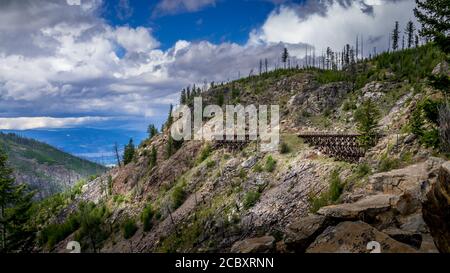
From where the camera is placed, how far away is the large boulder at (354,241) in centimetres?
1475

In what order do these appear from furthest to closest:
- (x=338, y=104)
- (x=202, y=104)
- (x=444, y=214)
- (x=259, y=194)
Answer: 1. (x=202, y=104)
2. (x=338, y=104)
3. (x=259, y=194)
4. (x=444, y=214)

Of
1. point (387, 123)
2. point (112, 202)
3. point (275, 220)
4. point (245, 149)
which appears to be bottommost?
point (112, 202)

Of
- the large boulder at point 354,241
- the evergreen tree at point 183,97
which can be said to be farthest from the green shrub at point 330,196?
the evergreen tree at point 183,97

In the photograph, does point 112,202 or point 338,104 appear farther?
point 112,202

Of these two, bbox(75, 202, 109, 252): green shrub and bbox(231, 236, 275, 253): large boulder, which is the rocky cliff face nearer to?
bbox(231, 236, 275, 253): large boulder

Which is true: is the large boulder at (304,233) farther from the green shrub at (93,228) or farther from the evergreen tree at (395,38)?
the evergreen tree at (395,38)

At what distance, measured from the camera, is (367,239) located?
Result: 1534 cm

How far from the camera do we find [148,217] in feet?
231

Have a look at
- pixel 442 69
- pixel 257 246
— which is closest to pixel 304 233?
pixel 257 246

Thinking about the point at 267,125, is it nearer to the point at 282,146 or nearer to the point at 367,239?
the point at 282,146

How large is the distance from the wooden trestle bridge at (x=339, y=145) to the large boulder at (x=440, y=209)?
35103 millimetres

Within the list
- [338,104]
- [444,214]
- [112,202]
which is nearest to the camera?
[444,214]
